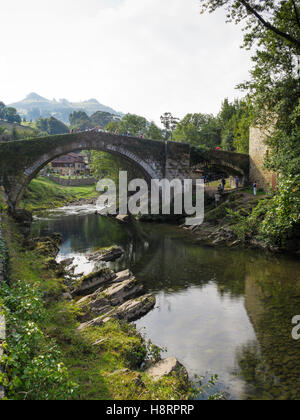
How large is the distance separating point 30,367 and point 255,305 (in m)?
8.71

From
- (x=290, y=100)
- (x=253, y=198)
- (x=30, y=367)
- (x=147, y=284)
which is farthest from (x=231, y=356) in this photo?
(x=253, y=198)

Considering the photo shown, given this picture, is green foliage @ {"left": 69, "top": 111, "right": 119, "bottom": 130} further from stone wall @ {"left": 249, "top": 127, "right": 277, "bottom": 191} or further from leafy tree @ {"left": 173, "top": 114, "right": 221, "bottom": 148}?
stone wall @ {"left": 249, "top": 127, "right": 277, "bottom": 191}

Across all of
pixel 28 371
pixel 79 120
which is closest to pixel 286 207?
pixel 28 371

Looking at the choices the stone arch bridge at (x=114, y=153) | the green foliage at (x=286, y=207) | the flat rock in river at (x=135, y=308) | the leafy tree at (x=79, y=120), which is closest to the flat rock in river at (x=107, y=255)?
the flat rock in river at (x=135, y=308)

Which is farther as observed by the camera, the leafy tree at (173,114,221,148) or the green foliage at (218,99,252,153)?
the leafy tree at (173,114,221,148)

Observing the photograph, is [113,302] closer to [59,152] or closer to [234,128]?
[59,152]

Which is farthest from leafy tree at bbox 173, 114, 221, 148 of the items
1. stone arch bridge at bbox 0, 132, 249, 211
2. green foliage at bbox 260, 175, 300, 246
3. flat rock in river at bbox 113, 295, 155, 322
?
flat rock in river at bbox 113, 295, 155, 322

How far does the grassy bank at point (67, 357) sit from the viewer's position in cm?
435

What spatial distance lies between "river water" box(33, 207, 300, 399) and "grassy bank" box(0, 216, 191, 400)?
1.21 meters

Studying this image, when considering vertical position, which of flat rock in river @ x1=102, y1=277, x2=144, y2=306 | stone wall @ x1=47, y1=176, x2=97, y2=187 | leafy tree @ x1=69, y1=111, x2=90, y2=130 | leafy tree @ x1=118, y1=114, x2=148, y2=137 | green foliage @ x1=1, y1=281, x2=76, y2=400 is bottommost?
flat rock in river @ x1=102, y1=277, x2=144, y2=306

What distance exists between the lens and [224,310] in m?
10.7

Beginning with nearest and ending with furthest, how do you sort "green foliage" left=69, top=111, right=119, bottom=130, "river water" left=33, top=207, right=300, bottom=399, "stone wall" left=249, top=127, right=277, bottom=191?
"river water" left=33, top=207, right=300, bottom=399
"stone wall" left=249, top=127, right=277, bottom=191
"green foliage" left=69, top=111, right=119, bottom=130

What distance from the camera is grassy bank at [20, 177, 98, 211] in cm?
4469

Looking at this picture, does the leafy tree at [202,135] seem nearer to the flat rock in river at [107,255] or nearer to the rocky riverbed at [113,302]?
the flat rock in river at [107,255]
